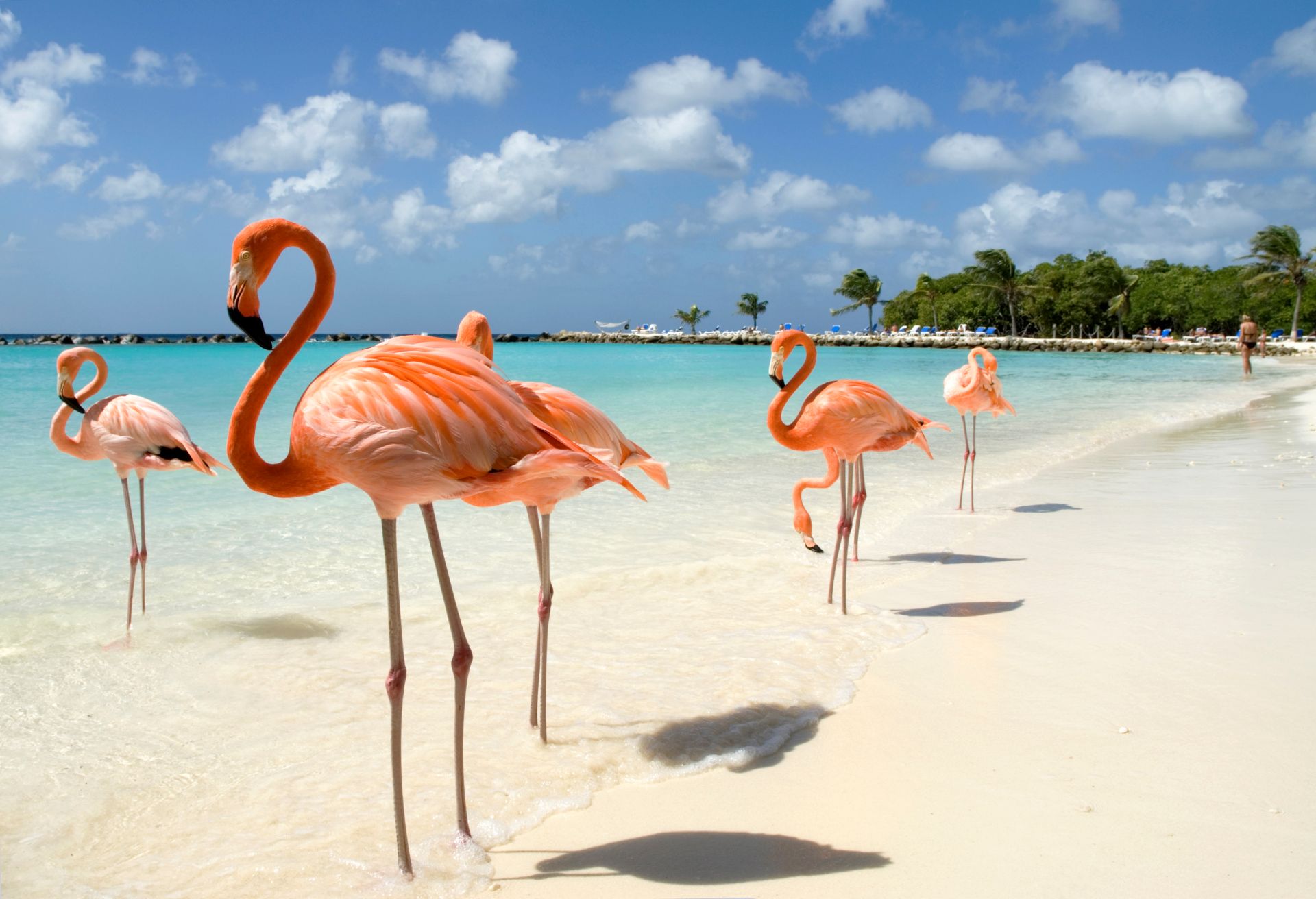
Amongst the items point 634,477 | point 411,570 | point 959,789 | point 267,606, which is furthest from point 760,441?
point 959,789

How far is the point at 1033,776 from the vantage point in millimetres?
3182

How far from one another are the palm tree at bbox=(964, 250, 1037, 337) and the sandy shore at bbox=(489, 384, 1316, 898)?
73.5 metres

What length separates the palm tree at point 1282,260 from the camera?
2233 inches

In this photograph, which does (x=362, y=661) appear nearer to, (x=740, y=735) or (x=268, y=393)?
(x=740, y=735)

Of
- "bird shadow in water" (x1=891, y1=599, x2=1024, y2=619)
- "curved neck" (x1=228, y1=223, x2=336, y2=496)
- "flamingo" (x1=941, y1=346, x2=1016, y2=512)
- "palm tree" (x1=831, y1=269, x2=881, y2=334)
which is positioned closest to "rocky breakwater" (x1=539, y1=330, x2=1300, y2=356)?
"palm tree" (x1=831, y1=269, x2=881, y2=334)

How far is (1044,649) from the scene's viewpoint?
4496 mm

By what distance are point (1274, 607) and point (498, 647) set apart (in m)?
4.12

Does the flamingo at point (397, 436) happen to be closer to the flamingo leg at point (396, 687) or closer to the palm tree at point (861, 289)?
the flamingo leg at point (396, 687)

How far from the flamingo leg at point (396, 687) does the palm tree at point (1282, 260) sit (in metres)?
66.3

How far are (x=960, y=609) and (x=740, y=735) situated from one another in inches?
85.8

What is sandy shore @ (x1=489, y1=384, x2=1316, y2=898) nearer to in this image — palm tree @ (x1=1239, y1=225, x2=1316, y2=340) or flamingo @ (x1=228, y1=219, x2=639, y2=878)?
flamingo @ (x1=228, y1=219, x2=639, y2=878)

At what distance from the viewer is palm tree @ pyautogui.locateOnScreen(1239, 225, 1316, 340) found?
5672 centimetres

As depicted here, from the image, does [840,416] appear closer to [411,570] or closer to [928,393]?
[411,570]

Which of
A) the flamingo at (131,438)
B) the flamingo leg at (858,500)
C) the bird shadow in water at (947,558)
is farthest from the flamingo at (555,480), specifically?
the bird shadow in water at (947,558)
